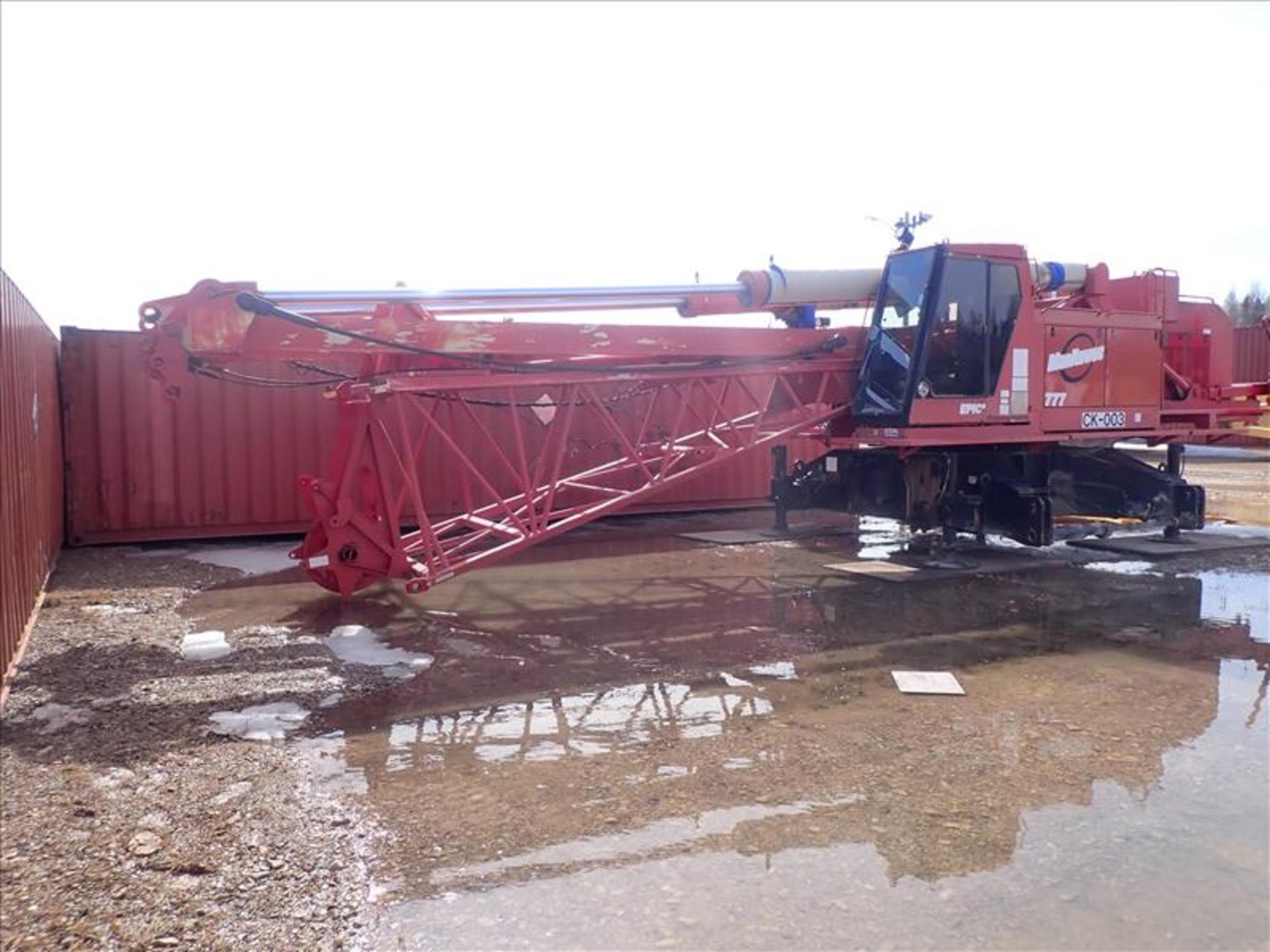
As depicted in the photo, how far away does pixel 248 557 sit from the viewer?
36.0 ft

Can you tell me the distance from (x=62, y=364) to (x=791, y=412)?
7969mm

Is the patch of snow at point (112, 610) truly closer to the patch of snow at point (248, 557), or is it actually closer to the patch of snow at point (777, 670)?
the patch of snow at point (248, 557)

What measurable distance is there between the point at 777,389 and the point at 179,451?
6900 millimetres

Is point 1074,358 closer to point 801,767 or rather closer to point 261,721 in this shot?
point 801,767

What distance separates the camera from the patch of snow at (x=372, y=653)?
660 cm

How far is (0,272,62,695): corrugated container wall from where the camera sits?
5996mm

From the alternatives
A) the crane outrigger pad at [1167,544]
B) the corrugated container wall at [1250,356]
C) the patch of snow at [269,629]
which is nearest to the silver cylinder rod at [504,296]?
the patch of snow at [269,629]

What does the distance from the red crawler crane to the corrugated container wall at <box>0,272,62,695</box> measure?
0.95m

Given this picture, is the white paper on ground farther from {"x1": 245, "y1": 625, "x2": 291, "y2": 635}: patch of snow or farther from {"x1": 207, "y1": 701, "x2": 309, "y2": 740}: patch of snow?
{"x1": 245, "y1": 625, "x2": 291, "y2": 635}: patch of snow

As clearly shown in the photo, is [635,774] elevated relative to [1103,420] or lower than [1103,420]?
lower

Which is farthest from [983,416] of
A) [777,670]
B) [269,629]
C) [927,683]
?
[269,629]

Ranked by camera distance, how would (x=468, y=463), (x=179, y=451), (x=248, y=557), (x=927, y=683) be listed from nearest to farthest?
(x=927, y=683) < (x=468, y=463) < (x=248, y=557) < (x=179, y=451)

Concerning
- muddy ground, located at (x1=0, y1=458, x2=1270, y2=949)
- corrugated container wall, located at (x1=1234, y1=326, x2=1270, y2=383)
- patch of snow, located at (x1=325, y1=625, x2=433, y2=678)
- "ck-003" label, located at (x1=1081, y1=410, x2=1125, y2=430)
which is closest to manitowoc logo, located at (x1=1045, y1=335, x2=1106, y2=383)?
"ck-003" label, located at (x1=1081, y1=410, x2=1125, y2=430)

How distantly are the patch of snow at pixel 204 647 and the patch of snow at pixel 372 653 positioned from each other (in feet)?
2.30
